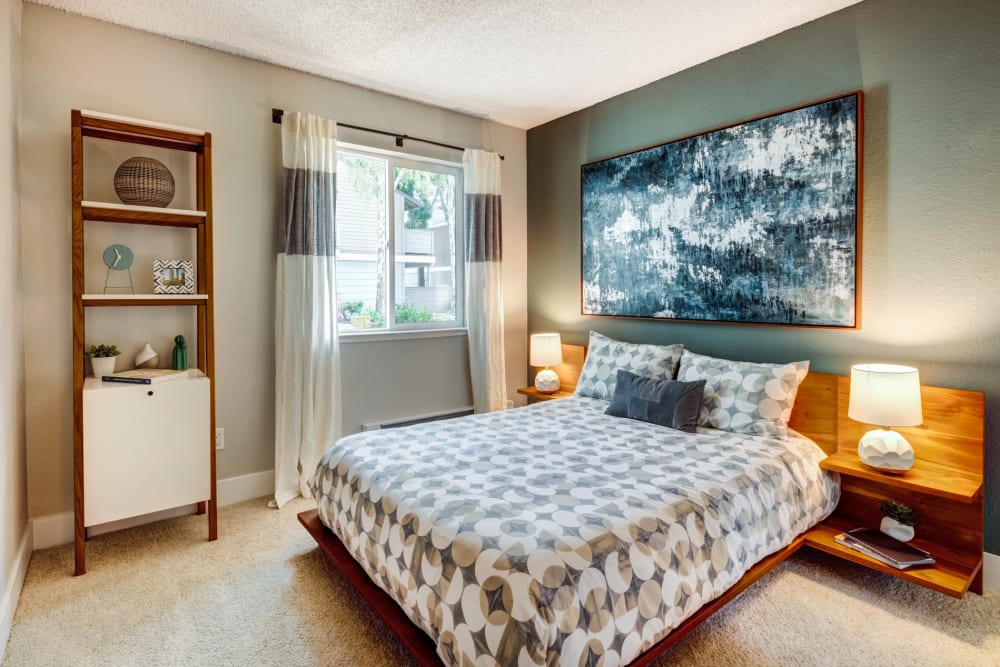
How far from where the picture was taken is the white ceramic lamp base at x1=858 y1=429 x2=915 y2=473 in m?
2.18

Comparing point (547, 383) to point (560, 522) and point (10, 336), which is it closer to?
point (560, 522)

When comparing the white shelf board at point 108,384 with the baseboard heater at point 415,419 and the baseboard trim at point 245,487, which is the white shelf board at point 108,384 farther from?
the baseboard heater at point 415,419

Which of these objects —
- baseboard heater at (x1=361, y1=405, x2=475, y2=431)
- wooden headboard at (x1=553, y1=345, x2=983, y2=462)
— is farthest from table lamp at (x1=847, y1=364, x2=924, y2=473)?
baseboard heater at (x1=361, y1=405, x2=475, y2=431)

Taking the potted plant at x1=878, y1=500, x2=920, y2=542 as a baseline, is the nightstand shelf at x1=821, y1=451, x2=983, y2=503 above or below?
above

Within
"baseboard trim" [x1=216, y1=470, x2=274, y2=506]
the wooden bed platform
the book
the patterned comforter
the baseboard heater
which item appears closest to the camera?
the patterned comforter

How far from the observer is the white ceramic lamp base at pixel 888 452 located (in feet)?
7.16

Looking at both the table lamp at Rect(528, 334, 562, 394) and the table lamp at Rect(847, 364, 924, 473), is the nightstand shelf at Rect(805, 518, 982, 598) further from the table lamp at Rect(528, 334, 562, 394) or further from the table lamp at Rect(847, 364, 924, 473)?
the table lamp at Rect(528, 334, 562, 394)

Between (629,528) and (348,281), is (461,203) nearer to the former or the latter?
(348,281)

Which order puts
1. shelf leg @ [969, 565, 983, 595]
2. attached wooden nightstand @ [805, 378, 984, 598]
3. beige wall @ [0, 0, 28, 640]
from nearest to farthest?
beige wall @ [0, 0, 28, 640]
attached wooden nightstand @ [805, 378, 984, 598]
shelf leg @ [969, 565, 983, 595]

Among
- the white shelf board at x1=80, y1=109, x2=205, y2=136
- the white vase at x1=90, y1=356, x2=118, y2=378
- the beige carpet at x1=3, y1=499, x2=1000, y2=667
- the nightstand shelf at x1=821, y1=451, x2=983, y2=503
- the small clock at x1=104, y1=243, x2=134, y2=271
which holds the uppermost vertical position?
the white shelf board at x1=80, y1=109, x2=205, y2=136

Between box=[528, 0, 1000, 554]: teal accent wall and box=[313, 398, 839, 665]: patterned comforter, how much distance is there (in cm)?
64

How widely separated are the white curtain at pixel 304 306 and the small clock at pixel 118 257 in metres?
0.74

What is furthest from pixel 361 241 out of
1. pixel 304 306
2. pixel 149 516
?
pixel 149 516

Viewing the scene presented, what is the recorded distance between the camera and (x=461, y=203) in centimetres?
409
